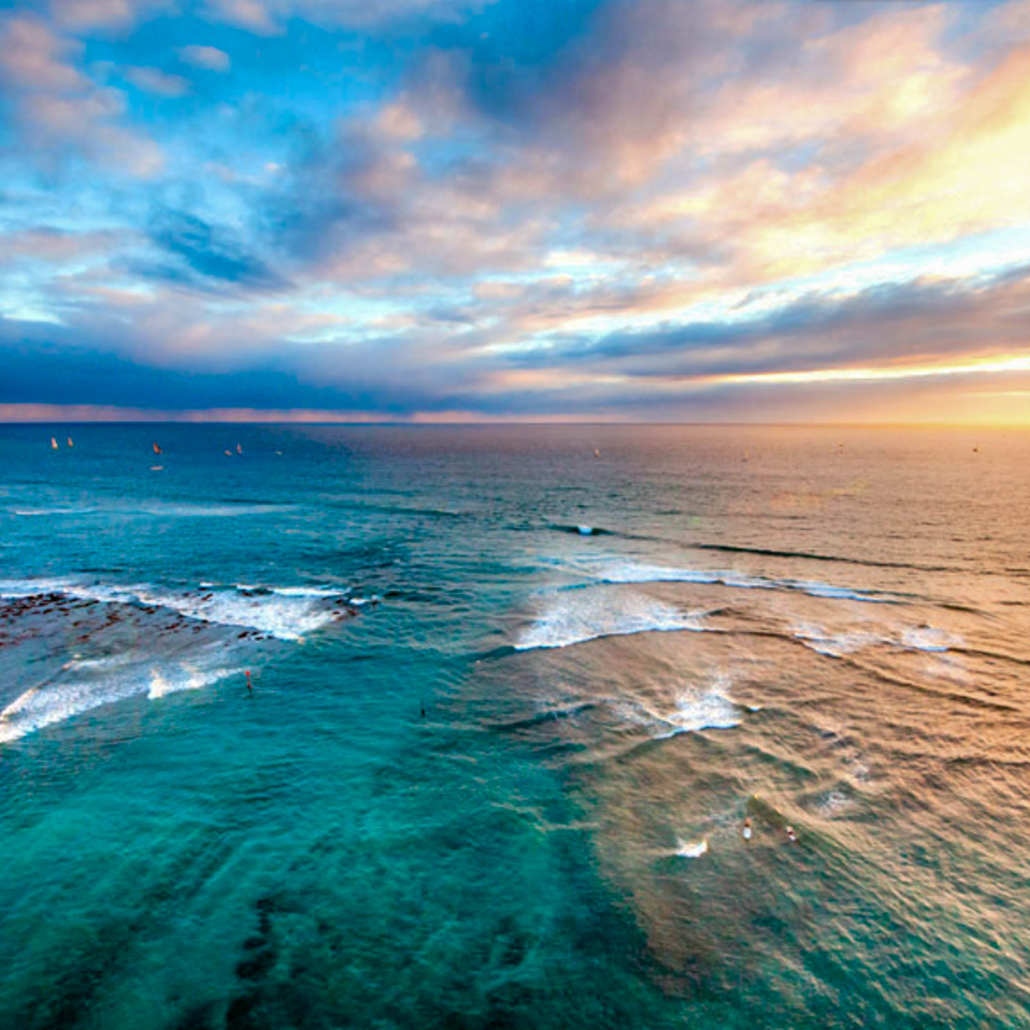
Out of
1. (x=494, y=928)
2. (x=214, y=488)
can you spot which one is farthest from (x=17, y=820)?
(x=214, y=488)

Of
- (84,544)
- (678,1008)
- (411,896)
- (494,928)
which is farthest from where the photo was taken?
(84,544)

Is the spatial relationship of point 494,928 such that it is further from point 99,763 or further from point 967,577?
point 967,577

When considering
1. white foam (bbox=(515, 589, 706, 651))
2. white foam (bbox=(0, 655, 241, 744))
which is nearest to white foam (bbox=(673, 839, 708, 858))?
white foam (bbox=(515, 589, 706, 651))

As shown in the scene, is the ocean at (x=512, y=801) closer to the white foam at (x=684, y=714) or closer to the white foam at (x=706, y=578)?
the white foam at (x=684, y=714)

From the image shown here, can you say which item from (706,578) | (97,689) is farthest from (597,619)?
(97,689)

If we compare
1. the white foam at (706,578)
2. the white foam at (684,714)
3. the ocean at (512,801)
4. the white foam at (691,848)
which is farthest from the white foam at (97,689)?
the white foam at (706,578)

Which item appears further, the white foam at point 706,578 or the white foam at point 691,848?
the white foam at point 706,578

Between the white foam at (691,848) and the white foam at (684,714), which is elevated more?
the white foam at (684,714)
